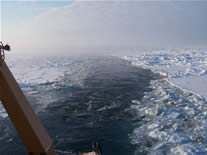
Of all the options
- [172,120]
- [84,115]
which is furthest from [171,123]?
[84,115]

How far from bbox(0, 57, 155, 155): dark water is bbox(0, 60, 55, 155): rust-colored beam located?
3075 mm

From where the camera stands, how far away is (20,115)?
2123 millimetres

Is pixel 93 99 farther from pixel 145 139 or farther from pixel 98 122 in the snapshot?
pixel 145 139

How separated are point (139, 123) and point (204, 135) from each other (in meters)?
2.02

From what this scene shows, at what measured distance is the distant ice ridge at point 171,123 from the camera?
16.4ft

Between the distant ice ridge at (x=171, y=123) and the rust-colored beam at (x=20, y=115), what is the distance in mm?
3570

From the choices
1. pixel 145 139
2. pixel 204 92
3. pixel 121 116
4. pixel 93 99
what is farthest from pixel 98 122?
pixel 204 92

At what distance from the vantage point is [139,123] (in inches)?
253

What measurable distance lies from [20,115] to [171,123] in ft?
18.0

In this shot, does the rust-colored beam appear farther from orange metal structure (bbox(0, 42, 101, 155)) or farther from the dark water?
the dark water

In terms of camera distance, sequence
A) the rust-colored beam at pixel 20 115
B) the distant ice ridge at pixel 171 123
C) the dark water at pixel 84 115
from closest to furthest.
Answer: the rust-colored beam at pixel 20 115 < the distant ice ridge at pixel 171 123 < the dark water at pixel 84 115

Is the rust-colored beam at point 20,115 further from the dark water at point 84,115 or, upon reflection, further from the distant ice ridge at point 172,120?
the distant ice ridge at point 172,120

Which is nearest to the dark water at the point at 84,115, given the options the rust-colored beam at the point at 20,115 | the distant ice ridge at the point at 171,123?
the distant ice ridge at the point at 171,123

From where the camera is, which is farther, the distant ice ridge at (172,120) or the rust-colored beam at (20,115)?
the distant ice ridge at (172,120)
